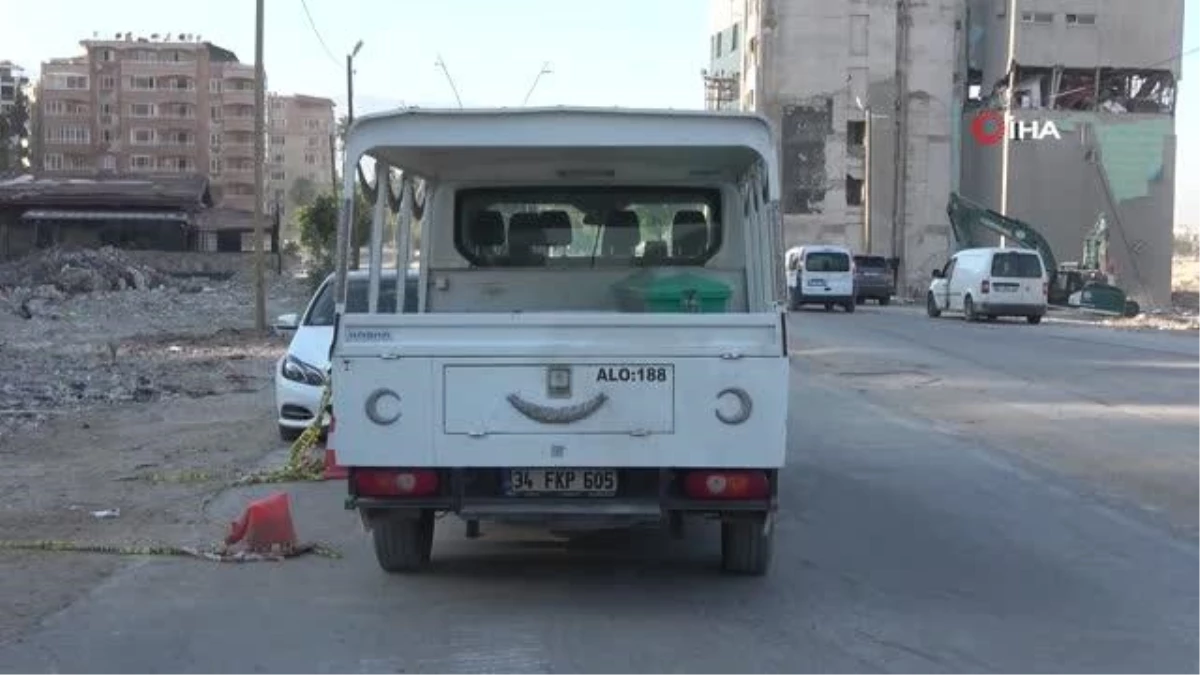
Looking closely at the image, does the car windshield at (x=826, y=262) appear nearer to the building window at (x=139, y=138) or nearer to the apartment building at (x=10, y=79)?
the building window at (x=139, y=138)

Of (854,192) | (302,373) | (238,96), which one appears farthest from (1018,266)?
(238,96)

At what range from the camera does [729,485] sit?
21.3 ft

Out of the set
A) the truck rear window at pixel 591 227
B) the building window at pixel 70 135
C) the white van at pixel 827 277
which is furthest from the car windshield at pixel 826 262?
the building window at pixel 70 135

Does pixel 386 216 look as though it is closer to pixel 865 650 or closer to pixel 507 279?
pixel 507 279

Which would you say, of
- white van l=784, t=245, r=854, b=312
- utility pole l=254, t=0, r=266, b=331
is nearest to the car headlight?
utility pole l=254, t=0, r=266, b=331

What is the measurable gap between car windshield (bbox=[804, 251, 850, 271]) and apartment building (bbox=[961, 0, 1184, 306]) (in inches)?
1370

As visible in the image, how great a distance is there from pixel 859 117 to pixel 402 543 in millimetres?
73877

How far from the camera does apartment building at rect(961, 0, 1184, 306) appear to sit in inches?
2933

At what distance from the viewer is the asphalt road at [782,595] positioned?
19.3 ft

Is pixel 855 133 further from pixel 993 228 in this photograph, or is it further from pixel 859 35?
pixel 993 228

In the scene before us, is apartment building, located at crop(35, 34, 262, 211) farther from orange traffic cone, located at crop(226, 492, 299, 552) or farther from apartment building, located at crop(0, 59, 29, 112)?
orange traffic cone, located at crop(226, 492, 299, 552)

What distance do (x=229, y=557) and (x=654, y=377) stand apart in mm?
3062

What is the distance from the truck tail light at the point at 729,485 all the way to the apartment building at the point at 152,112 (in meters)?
138

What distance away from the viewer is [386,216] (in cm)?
819
